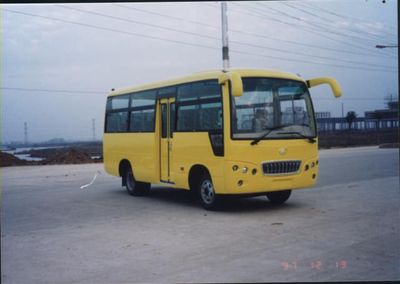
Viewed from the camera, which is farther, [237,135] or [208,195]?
[208,195]

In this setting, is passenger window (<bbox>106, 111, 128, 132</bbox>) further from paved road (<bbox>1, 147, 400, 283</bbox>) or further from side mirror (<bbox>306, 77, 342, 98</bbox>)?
side mirror (<bbox>306, 77, 342, 98</bbox>)

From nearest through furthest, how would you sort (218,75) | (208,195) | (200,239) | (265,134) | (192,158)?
(200,239) → (265,134) → (218,75) → (208,195) → (192,158)

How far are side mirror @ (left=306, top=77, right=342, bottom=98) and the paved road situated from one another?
2.30m

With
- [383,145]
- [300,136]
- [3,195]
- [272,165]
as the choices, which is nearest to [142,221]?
[272,165]

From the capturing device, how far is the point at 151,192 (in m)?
14.3

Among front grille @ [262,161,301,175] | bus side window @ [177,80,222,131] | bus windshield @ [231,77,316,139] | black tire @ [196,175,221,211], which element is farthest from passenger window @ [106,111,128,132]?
front grille @ [262,161,301,175]

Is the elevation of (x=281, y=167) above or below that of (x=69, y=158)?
above

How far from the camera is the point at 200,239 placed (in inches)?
301

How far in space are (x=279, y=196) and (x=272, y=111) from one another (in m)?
2.14

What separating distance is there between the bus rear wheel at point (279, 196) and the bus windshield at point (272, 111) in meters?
1.45

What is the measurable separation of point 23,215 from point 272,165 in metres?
5.15

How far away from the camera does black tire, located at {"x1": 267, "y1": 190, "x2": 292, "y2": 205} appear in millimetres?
11000

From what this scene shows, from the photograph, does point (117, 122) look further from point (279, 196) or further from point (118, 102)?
point (279, 196)

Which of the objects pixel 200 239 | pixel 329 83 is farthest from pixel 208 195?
pixel 329 83
